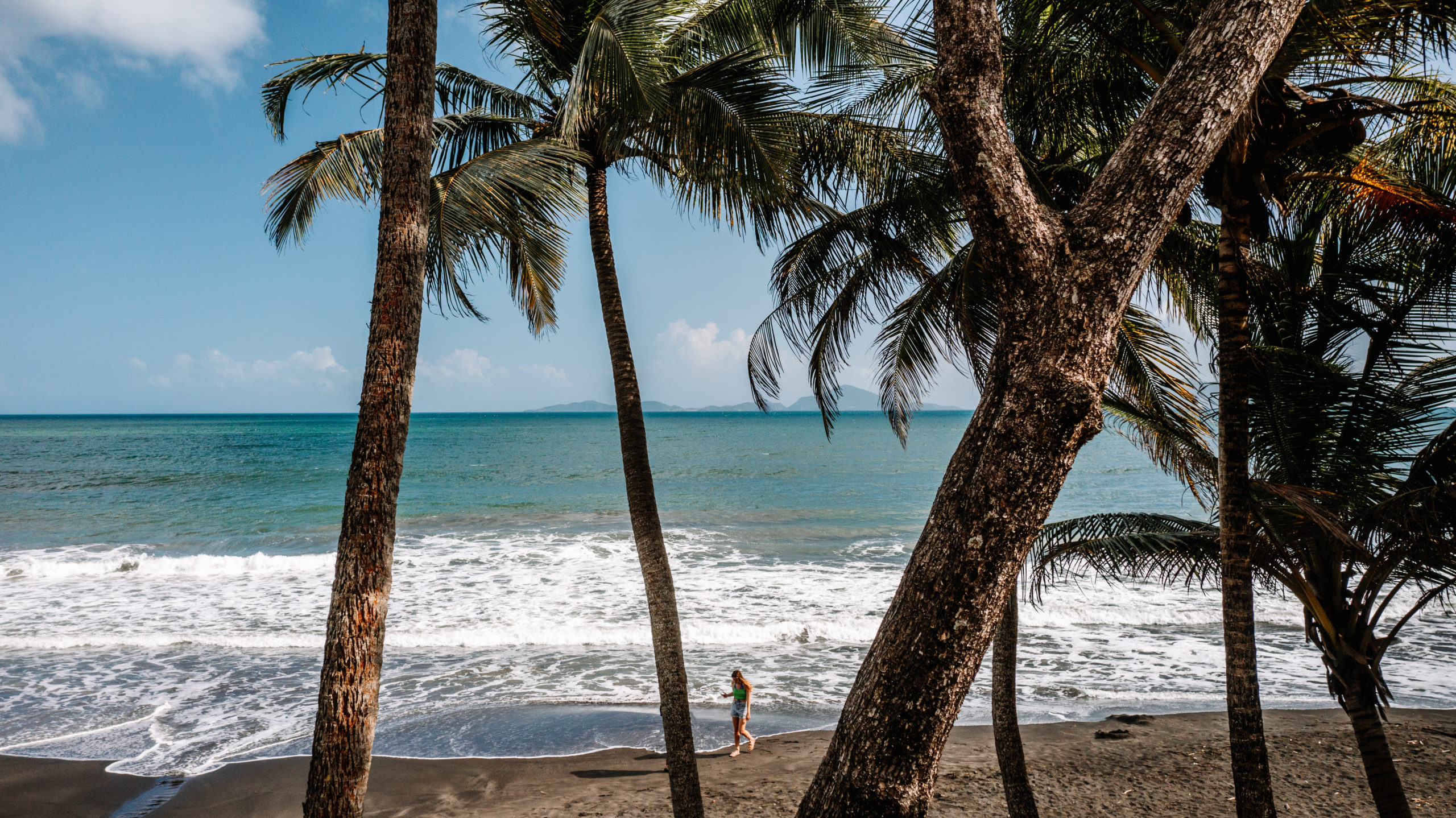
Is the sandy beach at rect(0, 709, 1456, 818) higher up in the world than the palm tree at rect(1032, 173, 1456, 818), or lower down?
lower down

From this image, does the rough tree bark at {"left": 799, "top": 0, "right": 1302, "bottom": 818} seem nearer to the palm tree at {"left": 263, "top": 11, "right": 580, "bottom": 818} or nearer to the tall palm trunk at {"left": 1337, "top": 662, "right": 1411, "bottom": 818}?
the palm tree at {"left": 263, "top": 11, "right": 580, "bottom": 818}

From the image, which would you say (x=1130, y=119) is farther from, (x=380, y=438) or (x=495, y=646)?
(x=495, y=646)

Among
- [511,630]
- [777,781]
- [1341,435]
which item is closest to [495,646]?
[511,630]

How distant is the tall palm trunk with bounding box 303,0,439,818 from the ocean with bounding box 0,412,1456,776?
5.12 metres

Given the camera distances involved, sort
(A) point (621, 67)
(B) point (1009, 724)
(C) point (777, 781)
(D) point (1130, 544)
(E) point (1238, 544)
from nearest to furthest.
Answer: (A) point (621, 67), (E) point (1238, 544), (D) point (1130, 544), (B) point (1009, 724), (C) point (777, 781)

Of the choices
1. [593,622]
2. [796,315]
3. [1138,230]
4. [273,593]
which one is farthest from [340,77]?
[273,593]

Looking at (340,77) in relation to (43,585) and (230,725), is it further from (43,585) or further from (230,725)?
(43,585)

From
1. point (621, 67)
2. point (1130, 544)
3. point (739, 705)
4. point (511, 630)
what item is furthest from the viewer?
point (511, 630)

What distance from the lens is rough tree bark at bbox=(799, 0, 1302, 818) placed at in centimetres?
226

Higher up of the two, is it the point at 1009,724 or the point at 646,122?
the point at 646,122

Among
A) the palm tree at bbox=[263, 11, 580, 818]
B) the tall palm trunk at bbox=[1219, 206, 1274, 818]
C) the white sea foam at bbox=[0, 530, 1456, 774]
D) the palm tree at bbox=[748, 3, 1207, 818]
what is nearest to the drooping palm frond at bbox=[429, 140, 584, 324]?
the palm tree at bbox=[263, 11, 580, 818]

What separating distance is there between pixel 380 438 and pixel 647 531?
7.01ft

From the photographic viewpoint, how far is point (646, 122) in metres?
4.46

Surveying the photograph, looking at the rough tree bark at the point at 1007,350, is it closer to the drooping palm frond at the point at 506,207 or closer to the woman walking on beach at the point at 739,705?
the drooping palm frond at the point at 506,207
